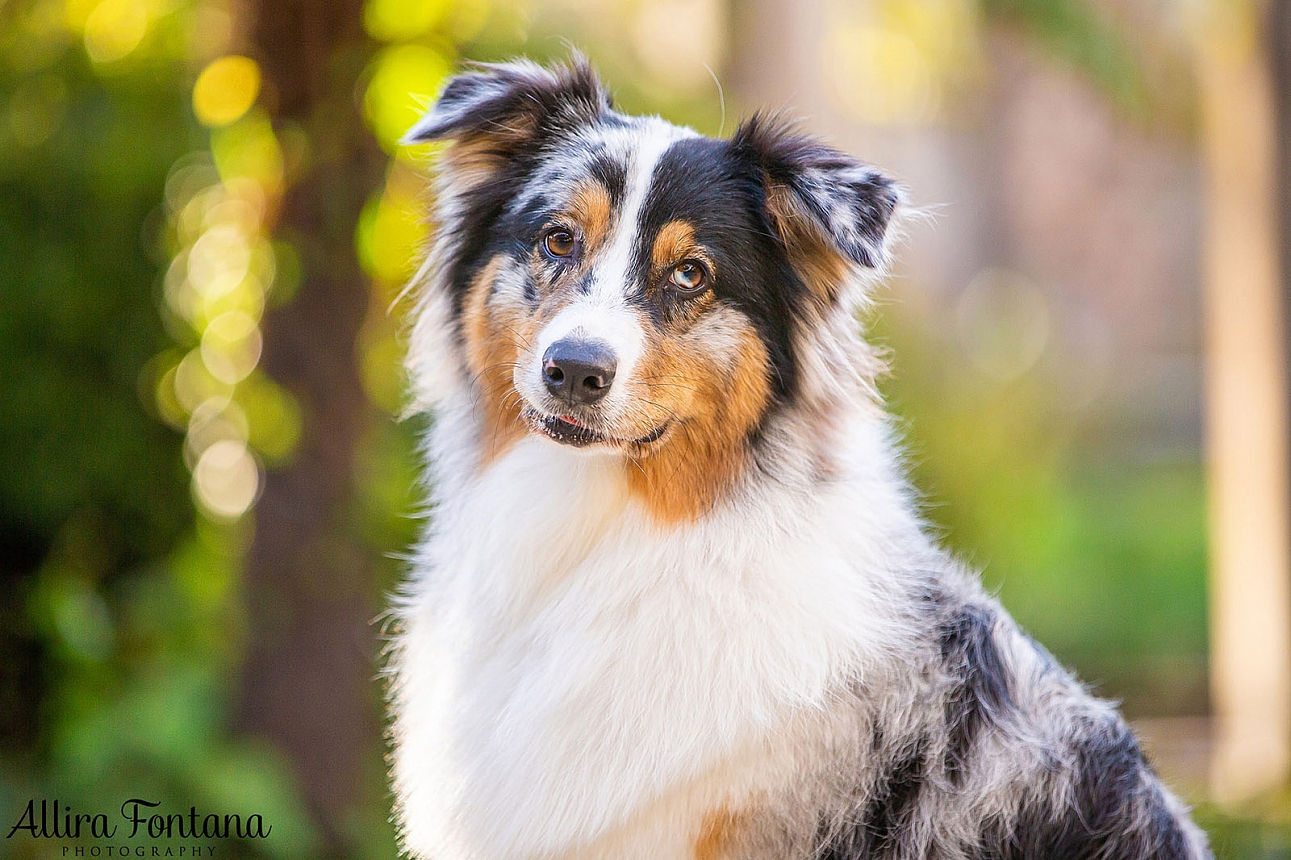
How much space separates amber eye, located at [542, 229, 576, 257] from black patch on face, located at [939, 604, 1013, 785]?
4.02 ft

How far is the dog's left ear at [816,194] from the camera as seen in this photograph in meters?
2.47

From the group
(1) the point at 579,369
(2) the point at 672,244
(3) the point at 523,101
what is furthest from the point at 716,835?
(3) the point at 523,101

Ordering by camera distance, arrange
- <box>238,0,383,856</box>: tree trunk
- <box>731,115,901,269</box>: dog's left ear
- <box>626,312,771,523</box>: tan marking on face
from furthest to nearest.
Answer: <box>238,0,383,856</box>: tree trunk < <box>626,312,771,523</box>: tan marking on face < <box>731,115,901,269</box>: dog's left ear

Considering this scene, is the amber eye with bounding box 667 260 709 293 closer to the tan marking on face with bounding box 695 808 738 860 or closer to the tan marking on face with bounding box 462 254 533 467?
the tan marking on face with bounding box 462 254 533 467

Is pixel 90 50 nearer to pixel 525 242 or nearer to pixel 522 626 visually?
pixel 525 242

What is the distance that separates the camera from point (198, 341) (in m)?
5.40

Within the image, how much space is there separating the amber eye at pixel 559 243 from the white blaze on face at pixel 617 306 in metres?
0.10

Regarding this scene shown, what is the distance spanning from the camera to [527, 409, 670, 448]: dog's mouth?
249 centimetres

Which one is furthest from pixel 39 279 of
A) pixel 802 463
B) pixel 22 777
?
pixel 802 463

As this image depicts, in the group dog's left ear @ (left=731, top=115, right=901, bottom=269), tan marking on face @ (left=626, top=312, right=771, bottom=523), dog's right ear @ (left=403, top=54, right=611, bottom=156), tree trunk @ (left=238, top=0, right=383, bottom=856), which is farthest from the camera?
tree trunk @ (left=238, top=0, right=383, bottom=856)

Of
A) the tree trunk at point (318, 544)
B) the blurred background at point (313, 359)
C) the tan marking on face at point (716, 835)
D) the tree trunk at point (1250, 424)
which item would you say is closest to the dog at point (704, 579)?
the tan marking on face at point (716, 835)

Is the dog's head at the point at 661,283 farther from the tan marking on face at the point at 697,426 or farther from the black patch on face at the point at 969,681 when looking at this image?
the black patch on face at the point at 969,681

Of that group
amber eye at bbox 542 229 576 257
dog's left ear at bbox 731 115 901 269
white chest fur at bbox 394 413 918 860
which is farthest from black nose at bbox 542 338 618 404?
dog's left ear at bbox 731 115 901 269

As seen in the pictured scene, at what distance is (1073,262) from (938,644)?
1380 centimetres
